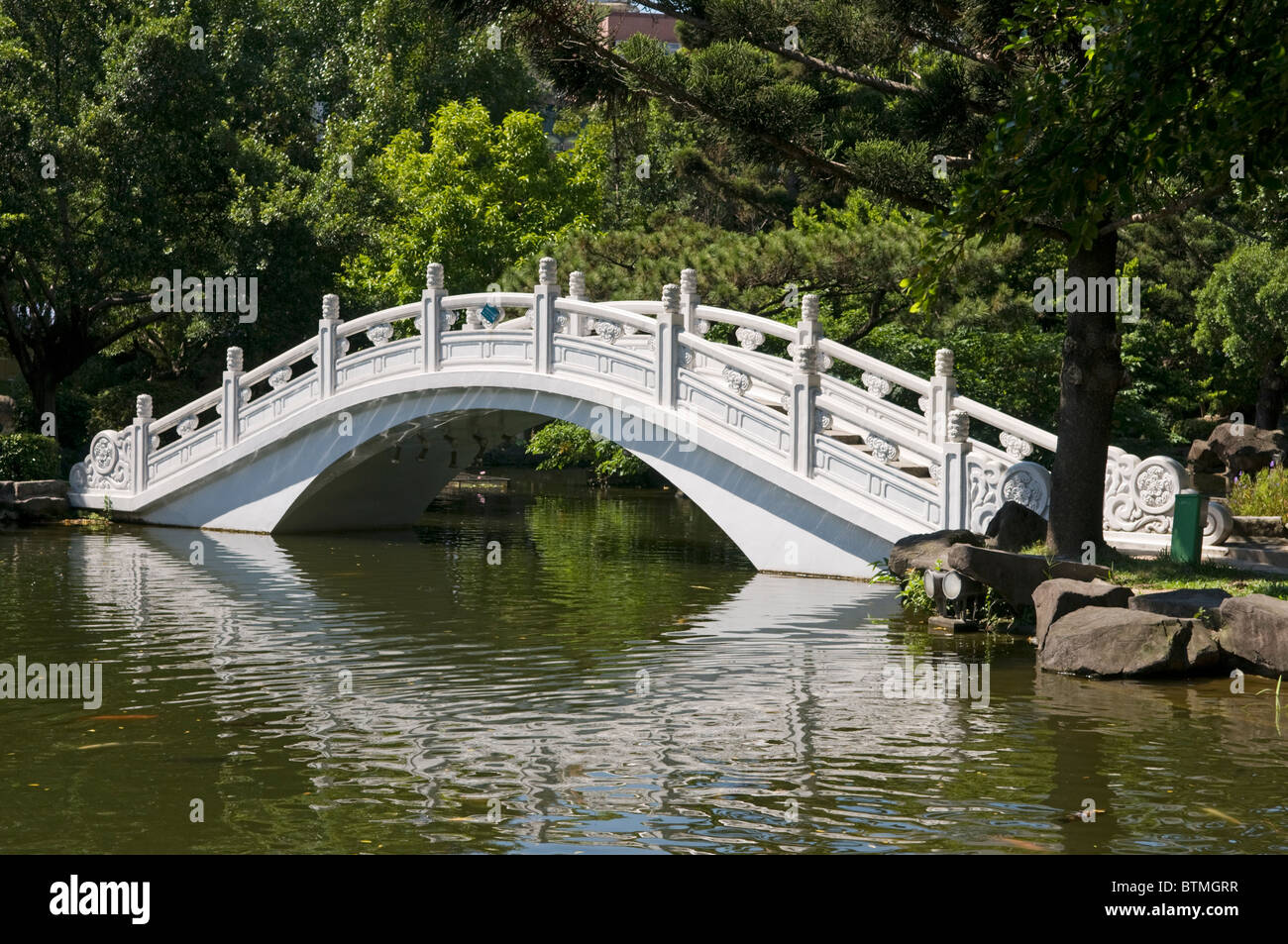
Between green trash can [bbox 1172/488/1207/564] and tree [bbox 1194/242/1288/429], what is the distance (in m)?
14.0

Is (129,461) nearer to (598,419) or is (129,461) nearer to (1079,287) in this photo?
(598,419)

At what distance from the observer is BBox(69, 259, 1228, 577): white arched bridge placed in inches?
558

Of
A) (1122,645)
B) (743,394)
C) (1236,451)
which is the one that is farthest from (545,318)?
(1236,451)

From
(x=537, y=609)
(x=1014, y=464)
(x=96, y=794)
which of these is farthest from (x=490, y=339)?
(x=96, y=794)

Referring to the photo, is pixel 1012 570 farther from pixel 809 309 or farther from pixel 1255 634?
pixel 809 309

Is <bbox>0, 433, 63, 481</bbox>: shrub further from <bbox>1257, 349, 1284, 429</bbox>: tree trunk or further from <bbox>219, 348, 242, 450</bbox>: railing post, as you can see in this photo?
<bbox>1257, 349, 1284, 429</bbox>: tree trunk

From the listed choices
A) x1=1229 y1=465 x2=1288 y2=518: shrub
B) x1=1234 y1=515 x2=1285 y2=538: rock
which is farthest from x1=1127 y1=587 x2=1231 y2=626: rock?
x1=1229 y1=465 x2=1288 y2=518: shrub

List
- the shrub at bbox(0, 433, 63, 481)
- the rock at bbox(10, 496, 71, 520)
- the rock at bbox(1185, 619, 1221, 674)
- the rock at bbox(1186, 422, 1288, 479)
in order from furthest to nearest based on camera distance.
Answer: the rock at bbox(1186, 422, 1288, 479) < the shrub at bbox(0, 433, 63, 481) < the rock at bbox(10, 496, 71, 520) < the rock at bbox(1185, 619, 1221, 674)

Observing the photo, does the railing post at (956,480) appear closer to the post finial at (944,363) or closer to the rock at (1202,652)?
the post finial at (944,363)

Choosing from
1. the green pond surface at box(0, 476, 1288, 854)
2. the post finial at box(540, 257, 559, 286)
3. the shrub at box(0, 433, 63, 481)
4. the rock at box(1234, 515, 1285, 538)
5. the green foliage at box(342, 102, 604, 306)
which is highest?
the green foliage at box(342, 102, 604, 306)

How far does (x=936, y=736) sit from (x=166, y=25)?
21.3 m

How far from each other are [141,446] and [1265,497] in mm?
15068

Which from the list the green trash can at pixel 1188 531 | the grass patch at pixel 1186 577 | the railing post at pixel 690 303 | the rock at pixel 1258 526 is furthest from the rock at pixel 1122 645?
Result: the railing post at pixel 690 303

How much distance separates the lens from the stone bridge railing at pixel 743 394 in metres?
13.8
